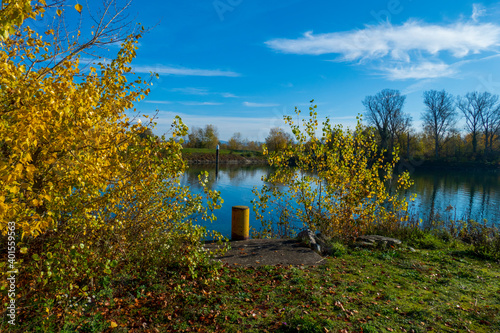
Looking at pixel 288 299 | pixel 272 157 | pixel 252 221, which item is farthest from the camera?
pixel 252 221

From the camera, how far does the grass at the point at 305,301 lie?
438 cm

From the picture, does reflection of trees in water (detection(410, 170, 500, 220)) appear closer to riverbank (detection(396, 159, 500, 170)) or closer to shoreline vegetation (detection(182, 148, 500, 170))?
shoreline vegetation (detection(182, 148, 500, 170))

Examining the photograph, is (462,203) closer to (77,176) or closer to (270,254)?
(270,254)

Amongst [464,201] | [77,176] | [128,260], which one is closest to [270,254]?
[128,260]

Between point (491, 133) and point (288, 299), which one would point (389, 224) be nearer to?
point (288, 299)

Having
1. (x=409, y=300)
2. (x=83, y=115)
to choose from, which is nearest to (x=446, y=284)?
(x=409, y=300)

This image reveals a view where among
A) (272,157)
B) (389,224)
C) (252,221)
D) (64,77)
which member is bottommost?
(252,221)

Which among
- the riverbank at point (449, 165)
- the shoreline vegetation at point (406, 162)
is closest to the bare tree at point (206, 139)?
the shoreline vegetation at point (406, 162)

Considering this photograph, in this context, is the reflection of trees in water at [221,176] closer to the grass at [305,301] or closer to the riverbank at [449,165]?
the grass at [305,301]

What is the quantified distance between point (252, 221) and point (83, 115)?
12.3m

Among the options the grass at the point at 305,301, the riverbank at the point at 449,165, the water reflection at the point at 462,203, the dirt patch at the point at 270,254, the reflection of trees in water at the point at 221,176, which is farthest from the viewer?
the riverbank at the point at 449,165

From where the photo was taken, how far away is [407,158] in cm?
5838

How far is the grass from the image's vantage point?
14.4ft

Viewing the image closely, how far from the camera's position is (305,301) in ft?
16.7
